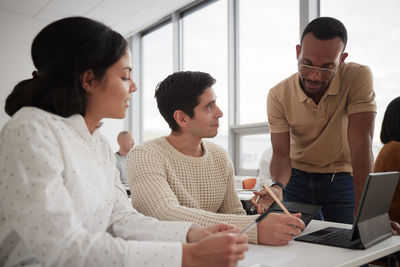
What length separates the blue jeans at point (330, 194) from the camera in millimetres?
1767

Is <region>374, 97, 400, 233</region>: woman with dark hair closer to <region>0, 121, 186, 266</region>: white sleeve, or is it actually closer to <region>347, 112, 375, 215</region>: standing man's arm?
<region>347, 112, 375, 215</region>: standing man's arm

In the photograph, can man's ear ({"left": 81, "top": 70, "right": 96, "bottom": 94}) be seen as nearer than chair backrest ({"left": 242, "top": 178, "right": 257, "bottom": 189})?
Yes

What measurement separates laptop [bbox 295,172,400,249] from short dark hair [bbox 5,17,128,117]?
81cm

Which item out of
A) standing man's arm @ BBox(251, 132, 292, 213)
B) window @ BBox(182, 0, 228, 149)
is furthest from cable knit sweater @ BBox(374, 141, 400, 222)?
window @ BBox(182, 0, 228, 149)

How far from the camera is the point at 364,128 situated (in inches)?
64.7

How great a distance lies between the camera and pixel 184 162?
4.97 ft

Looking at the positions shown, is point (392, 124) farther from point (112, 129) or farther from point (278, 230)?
point (112, 129)

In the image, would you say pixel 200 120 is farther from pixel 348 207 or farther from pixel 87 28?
pixel 348 207

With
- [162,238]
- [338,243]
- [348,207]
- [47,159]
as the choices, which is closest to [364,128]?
[348,207]

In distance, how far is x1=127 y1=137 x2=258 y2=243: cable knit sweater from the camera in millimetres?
1227

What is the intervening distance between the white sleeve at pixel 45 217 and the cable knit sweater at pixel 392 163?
1277mm

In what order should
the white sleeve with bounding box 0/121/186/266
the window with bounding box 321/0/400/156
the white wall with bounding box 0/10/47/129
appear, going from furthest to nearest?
1. the white wall with bounding box 0/10/47/129
2. the window with bounding box 321/0/400/156
3. the white sleeve with bounding box 0/121/186/266

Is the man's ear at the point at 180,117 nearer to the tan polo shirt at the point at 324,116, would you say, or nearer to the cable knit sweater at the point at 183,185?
the cable knit sweater at the point at 183,185

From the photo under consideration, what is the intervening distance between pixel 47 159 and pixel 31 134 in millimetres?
66
